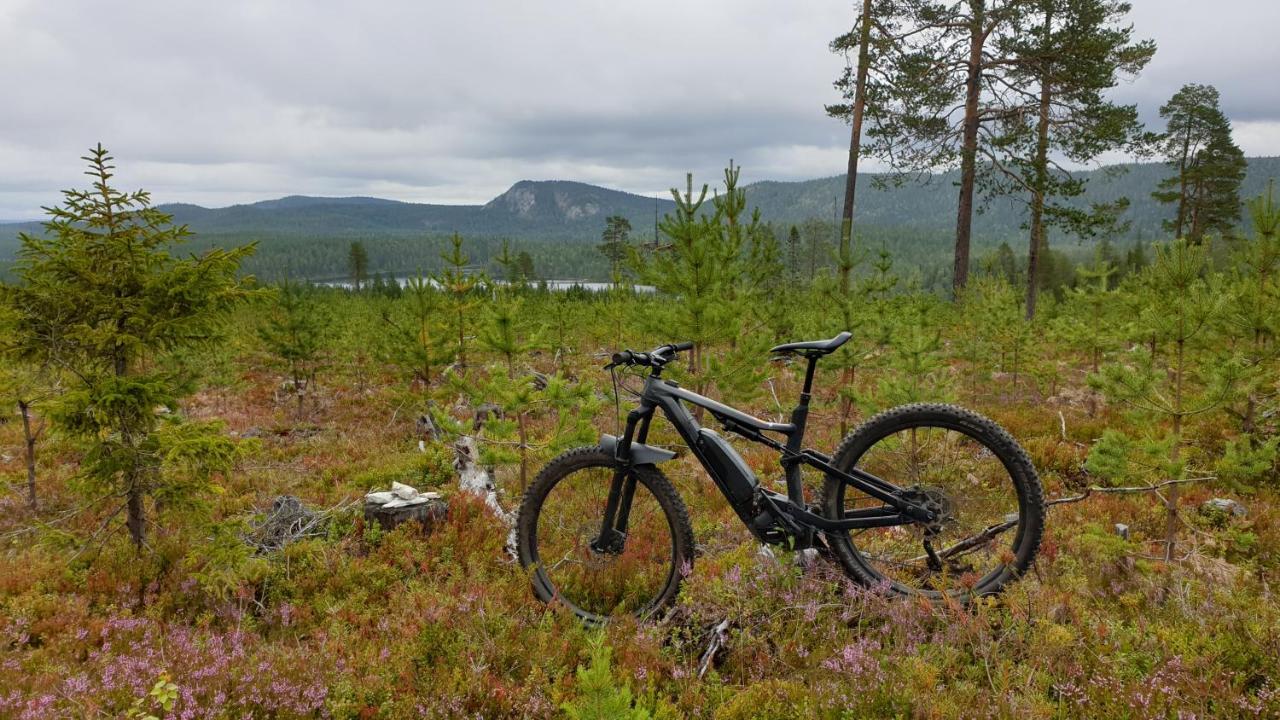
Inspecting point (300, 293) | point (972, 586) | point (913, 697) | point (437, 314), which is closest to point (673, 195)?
point (972, 586)

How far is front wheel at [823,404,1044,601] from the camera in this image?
3500 mm

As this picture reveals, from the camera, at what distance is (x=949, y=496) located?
12.1ft

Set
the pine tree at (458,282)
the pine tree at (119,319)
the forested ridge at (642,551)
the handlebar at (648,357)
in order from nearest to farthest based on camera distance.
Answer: the forested ridge at (642,551) → the handlebar at (648,357) → the pine tree at (119,319) → the pine tree at (458,282)

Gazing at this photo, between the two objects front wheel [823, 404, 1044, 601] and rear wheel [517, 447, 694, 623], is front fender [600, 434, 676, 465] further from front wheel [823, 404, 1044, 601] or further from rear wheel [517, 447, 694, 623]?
front wheel [823, 404, 1044, 601]

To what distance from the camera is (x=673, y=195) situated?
8.48m

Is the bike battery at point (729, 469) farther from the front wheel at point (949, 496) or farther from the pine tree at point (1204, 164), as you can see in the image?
the pine tree at point (1204, 164)

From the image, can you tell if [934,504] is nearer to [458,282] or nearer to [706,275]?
[706,275]

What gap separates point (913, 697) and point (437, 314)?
43.7 ft

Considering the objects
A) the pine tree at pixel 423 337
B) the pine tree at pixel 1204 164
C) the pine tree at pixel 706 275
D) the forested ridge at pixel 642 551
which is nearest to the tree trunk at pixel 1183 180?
the pine tree at pixel 1204 164

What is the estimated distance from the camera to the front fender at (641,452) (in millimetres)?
3906

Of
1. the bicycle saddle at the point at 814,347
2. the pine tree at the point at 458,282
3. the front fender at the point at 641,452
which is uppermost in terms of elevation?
the pine tree at the point at 458,282

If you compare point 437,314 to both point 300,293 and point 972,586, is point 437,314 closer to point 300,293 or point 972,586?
point 300,293

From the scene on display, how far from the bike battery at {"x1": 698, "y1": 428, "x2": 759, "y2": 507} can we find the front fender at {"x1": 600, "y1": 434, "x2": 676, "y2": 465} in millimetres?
250

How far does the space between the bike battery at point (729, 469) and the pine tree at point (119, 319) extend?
387 centimetres
